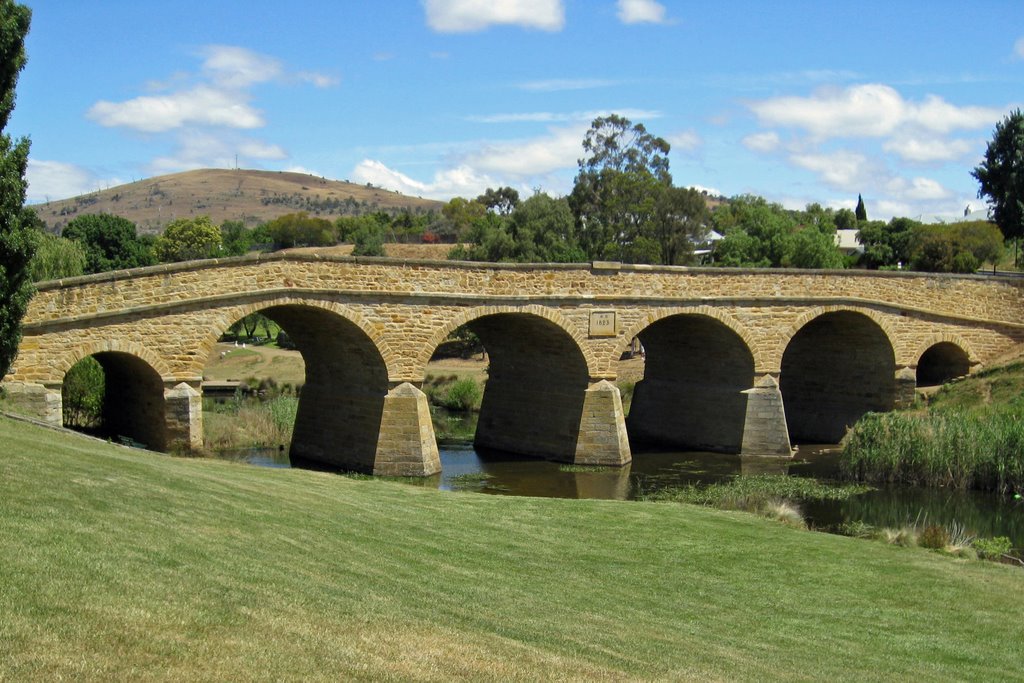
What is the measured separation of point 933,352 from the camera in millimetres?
37938

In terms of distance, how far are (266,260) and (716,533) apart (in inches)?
484

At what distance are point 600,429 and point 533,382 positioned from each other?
2.85m

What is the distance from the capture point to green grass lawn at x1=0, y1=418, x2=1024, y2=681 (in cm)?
704

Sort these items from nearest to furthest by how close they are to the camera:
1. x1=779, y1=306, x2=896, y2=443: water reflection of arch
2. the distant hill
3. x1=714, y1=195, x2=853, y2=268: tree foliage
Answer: x1=779, y1=306, x2=896, y2=443: water reflection of arch, x1=714, y1=195, x2=853, y2=268: tree foliage, the distant hill

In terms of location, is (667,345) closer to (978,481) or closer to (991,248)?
(978,481)

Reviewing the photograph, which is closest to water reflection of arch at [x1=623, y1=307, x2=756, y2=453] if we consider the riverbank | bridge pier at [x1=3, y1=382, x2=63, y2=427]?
the riverbank

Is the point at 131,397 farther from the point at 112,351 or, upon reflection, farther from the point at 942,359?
the point at 942,359

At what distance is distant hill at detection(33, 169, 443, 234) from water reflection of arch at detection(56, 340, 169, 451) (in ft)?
318

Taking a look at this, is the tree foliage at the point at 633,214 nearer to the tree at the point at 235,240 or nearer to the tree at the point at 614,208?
the tree at the point at 614,208

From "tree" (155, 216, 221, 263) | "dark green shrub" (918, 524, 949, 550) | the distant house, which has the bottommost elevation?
"dark green shrub" (918, 524, 949, 550)

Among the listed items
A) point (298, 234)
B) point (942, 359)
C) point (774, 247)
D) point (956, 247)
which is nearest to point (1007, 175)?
point (956, 247)

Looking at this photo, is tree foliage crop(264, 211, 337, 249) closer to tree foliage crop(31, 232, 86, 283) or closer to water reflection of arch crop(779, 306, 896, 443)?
tree foliage crop(31, 232, 86, 283)

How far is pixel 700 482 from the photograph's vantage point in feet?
91.4

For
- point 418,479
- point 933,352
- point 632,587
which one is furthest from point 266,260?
point 933,352
